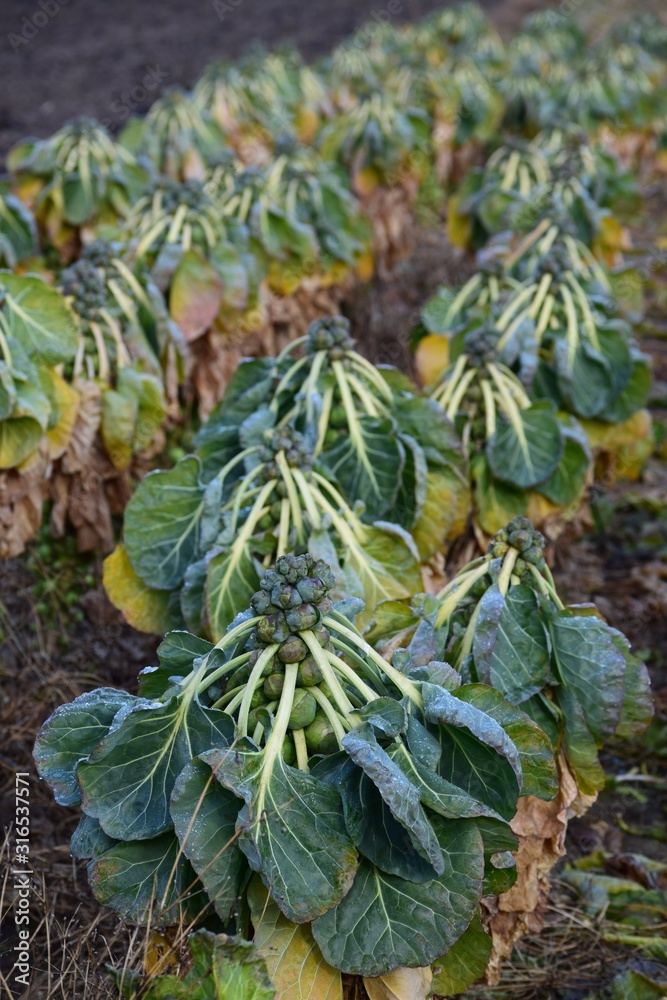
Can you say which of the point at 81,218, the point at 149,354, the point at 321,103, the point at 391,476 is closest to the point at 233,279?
the point at 149,354

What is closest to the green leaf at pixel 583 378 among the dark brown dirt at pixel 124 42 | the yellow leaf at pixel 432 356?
the yellow leaf at pixel 432 356

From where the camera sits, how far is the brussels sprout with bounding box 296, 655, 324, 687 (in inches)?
63.4

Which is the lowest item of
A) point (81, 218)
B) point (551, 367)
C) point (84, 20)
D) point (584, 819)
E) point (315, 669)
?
point (584, 819)

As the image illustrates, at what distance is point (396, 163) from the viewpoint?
18.5ft

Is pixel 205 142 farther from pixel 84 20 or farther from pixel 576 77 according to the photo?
pixel 84 20

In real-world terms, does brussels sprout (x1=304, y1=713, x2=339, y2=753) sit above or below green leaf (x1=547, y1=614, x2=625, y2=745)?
above

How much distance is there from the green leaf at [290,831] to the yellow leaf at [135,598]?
38.8 inches

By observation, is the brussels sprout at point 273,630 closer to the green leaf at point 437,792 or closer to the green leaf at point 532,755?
the green leaf at point 437,792

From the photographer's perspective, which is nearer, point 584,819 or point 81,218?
point 584,819

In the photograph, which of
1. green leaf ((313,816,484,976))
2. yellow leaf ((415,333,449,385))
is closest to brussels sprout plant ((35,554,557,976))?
green leaf ((313,816,484,976))

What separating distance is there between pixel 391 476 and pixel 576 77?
6374mm

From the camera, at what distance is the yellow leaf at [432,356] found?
348 centimetres

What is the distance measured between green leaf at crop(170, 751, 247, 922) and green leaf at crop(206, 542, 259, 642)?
0.69 m

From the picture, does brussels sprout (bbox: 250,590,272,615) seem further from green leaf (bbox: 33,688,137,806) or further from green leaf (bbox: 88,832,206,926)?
green leaf (bbox: 88,832,206,926)
